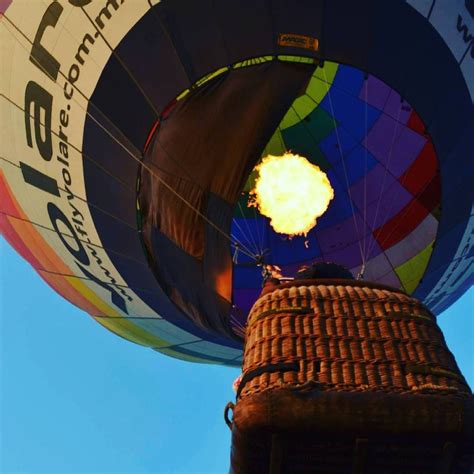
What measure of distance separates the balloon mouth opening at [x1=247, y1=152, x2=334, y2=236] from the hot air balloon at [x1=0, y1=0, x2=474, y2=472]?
697 mm

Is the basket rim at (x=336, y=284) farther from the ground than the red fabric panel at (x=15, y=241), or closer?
closer

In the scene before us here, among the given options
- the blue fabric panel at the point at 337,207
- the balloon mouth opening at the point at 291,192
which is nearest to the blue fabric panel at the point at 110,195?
the balloon mouth opening at the point at 291,192

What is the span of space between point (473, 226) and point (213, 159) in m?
1.95

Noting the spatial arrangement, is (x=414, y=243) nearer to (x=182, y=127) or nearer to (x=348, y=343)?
(x=182, y=127)

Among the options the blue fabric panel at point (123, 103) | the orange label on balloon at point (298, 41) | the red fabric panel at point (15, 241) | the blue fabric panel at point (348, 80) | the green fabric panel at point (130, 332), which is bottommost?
the blue fabric panel at point (123, 103)

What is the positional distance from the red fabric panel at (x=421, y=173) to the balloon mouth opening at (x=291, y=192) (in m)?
0.65

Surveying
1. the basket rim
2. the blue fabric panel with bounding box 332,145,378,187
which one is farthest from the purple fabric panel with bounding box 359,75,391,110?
the basket rim

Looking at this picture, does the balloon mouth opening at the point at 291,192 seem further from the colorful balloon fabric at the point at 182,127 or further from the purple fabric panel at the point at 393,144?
the colorful balloon fabric at the point at 182,127

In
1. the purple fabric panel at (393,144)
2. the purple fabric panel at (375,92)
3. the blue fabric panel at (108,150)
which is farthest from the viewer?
the purple fabric panel at (375,92)

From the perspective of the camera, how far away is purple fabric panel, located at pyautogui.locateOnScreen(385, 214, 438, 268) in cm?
538

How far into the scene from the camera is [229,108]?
163 inches

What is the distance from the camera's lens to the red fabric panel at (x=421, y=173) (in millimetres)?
5008

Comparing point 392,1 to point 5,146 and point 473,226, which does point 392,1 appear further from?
point 5,146

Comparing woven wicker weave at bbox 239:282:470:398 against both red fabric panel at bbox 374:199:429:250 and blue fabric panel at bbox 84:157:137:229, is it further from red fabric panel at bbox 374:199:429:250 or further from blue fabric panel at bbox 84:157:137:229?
red fabric panel at bbox 374:199:429:250
